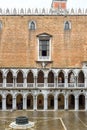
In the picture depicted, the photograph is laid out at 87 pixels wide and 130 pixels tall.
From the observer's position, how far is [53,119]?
1711 inches

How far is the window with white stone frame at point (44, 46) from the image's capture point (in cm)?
5603

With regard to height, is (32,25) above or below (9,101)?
above

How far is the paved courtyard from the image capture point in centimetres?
3815

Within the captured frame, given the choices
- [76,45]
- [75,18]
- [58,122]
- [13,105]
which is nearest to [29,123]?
[58,122]

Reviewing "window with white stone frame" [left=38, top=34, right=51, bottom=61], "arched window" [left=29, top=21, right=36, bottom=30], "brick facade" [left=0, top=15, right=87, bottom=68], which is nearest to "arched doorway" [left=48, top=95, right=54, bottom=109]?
"brick facade" [left=0, top=15, right=87, bottom=68]

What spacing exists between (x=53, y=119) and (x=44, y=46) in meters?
16.9

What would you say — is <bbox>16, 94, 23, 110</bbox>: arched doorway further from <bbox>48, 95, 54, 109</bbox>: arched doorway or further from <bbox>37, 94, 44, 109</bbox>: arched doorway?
<bbox>48, 95, 54, 109</bbox>: arched doorway

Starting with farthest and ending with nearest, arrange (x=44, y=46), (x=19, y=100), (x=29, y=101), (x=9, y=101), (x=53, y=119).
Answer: (x=44, y=46) < (x=9, y=101) < (x=29, y=101) < (x=19, y=100) < (x=53, y=119)

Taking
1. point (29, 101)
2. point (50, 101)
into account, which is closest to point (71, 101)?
point (50, 101)

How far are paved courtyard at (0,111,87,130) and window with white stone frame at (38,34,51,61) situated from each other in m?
10.8

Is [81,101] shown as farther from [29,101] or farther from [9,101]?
[9,101]

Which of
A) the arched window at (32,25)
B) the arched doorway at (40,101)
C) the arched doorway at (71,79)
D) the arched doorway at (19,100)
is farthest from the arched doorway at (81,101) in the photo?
the arched window at (32,25)

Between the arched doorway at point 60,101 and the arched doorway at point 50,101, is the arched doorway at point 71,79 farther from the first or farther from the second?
the arched doorway at point 50,101

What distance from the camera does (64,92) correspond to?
5262cm
